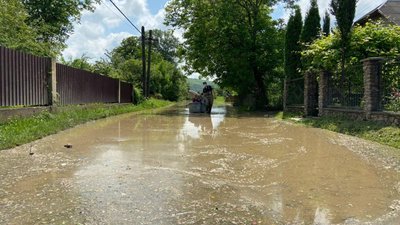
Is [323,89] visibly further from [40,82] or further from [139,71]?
[139,71]

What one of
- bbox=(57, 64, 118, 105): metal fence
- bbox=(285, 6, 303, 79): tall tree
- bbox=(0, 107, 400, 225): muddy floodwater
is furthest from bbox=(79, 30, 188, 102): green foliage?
bbox=(0, 107, 400, 225): muddy floodwater

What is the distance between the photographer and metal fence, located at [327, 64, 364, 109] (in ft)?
40.3

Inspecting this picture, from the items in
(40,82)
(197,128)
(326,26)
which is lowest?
(197,128)

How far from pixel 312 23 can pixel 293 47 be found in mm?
1988

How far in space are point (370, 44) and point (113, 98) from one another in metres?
16.4

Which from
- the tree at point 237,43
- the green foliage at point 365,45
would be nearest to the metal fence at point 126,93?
the tree at point 237,43

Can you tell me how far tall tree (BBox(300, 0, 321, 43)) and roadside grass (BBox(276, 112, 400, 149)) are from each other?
6088 mm

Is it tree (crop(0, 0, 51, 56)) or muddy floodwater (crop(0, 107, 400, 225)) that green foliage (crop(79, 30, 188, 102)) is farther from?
muddy floodwater (crop(0, 107, 400, 225))

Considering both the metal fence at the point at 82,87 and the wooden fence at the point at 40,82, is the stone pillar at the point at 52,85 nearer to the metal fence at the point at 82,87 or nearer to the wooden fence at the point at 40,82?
A: the wooden fence at the point at 40,82

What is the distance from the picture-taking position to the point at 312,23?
1825 centimetres

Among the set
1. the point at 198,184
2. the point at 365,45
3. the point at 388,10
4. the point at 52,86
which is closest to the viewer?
the point at 198,184

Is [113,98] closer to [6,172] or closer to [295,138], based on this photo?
[295,138]

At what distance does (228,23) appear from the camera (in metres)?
25.6

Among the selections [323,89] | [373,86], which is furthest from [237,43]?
[373,86]
